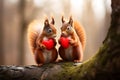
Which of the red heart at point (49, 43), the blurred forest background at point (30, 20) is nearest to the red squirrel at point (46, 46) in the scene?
the red heart at point (49, 43)

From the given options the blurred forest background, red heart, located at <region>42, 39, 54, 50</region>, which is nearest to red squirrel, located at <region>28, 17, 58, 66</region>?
red heart, located at <region>42, 39, 54, 50</region>

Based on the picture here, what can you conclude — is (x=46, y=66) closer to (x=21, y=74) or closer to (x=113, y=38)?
(x=21, y=74)

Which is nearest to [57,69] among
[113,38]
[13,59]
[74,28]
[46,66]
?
[46,66]

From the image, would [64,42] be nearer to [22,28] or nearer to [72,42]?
[72,42]

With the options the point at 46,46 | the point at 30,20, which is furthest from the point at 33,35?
the point at 30,20

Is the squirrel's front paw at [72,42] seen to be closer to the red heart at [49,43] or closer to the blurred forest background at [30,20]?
the red heart at [49,43]

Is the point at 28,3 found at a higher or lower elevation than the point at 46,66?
higher
